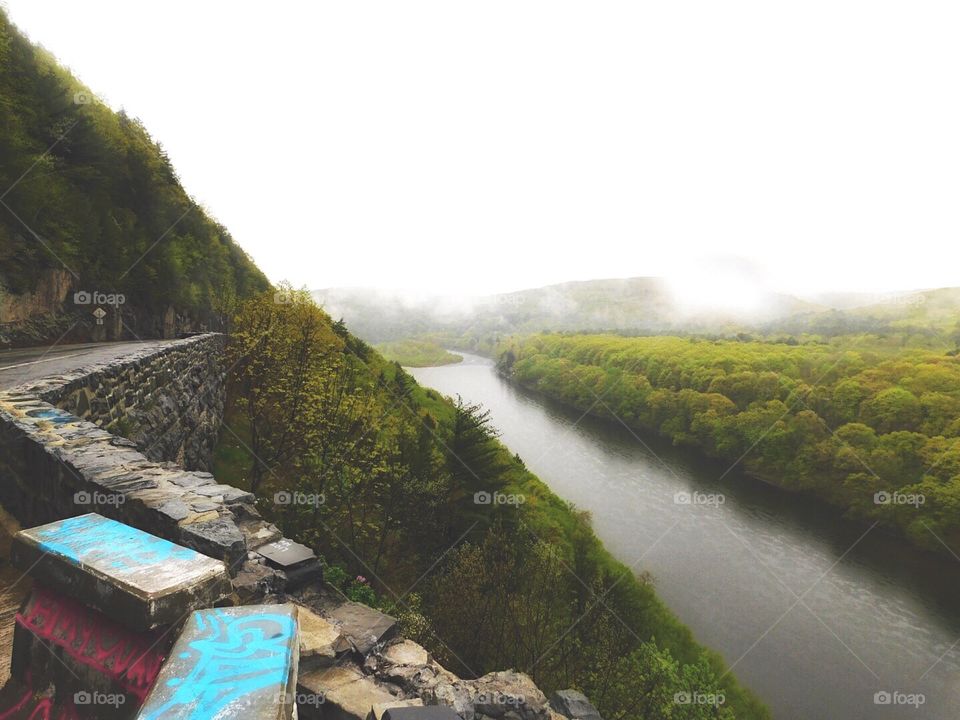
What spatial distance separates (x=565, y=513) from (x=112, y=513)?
3947cm

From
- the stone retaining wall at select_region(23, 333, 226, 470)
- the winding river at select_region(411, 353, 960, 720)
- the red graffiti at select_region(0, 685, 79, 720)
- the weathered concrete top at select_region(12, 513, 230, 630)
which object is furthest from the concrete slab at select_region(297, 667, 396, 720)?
the winding river at select_region(411, 353, 960, 720)

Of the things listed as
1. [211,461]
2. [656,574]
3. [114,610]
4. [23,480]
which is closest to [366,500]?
[211,461]

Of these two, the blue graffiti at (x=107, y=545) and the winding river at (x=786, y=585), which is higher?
the blue graffiti at (x=107, y=545)

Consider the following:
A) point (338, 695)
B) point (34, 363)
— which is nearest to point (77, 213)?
point (34, 363)

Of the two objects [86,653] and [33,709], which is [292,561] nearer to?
[33,709]

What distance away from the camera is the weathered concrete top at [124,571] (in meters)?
3.04

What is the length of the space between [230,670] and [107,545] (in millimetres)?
1707

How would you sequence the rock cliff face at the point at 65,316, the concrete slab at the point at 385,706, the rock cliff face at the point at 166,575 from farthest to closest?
the rock cliff face at the point at 65,316 → the concrete slab at the point at 385,706 → the rock cliff face at the point at 166,575

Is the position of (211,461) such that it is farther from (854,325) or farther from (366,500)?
(854,325)

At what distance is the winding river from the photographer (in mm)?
29109

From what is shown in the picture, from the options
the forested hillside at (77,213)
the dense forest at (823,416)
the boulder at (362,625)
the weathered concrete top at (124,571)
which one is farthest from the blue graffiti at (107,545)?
the dense forest at (823,416)

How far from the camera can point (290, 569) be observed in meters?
6.16

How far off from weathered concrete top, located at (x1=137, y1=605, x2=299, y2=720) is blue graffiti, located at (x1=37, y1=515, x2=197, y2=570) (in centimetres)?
72

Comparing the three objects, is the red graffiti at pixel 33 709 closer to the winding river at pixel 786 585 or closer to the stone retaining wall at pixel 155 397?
the stone retaining wall at pixel 155 397
